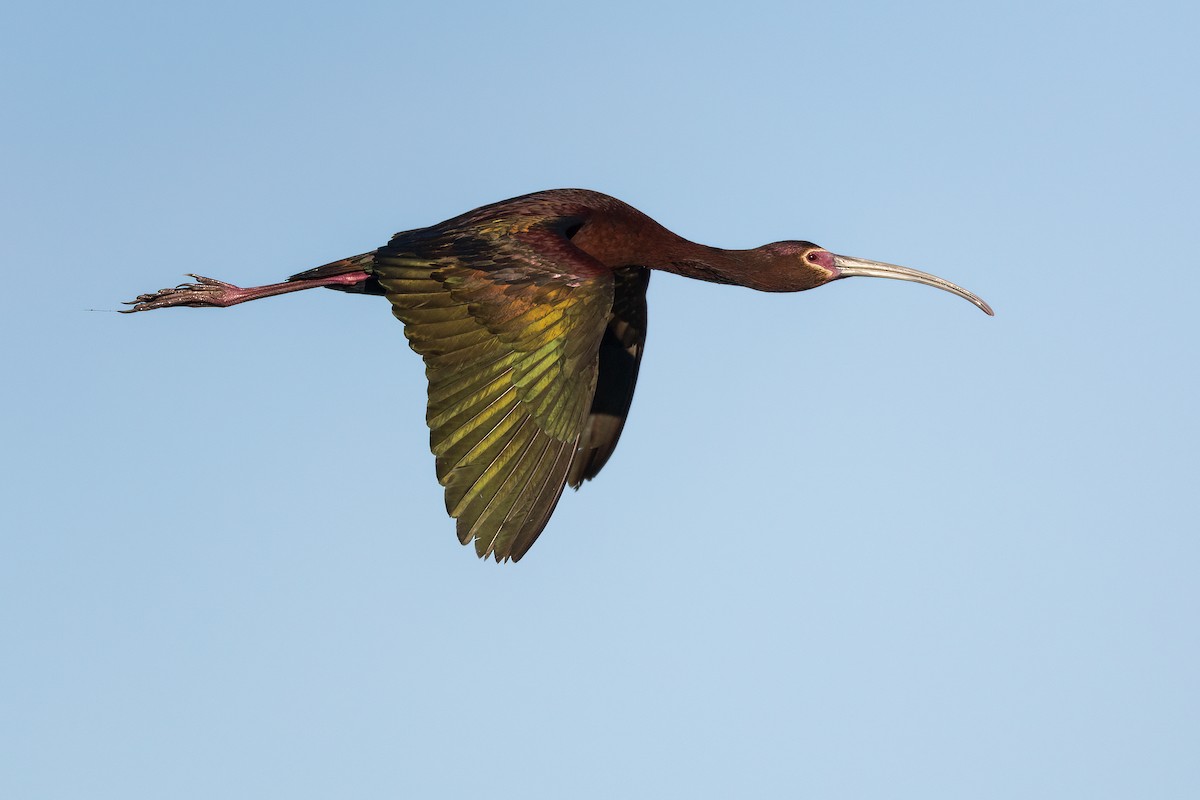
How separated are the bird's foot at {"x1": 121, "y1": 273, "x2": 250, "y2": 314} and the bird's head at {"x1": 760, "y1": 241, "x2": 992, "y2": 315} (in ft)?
14.4

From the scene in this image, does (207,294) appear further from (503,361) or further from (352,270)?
(503,361)

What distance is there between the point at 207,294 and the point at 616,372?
11.5ft

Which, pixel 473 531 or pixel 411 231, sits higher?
pixel 411 231

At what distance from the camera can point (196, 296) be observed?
14.6m

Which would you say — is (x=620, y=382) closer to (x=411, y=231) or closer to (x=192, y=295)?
(x=411, y=231)

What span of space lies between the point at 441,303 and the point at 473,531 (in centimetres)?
177

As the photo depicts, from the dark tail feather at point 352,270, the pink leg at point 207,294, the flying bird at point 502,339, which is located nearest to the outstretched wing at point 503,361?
the flying bird at point 502,339

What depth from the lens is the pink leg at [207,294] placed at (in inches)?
566

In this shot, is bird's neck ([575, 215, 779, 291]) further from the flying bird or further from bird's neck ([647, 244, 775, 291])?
the flying bird

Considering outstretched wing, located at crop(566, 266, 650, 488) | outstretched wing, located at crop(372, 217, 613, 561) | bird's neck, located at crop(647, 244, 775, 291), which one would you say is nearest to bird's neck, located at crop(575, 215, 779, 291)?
bird's neck, located at crop(647, 244, 775, 291)

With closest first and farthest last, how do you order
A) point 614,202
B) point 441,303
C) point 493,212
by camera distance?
1. point 441,303
2. point 493,212
3. point 614,202

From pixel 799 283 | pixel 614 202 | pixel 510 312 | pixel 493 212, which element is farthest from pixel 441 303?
pixel 799 283

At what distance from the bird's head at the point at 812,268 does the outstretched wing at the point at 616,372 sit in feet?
4.14

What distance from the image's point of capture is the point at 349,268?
13.9 meters
